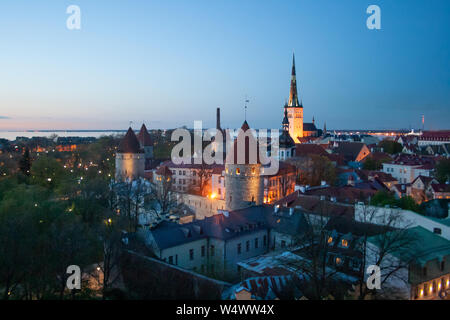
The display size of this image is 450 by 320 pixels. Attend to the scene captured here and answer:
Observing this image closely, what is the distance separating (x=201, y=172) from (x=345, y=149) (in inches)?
1328

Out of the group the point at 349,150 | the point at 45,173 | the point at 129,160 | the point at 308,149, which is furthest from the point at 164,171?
the point at 349,150

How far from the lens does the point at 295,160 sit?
4519cm

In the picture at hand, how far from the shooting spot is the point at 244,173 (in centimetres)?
2503

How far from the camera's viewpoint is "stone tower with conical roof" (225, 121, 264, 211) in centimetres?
2500

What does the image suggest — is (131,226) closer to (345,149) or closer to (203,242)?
(203,242)

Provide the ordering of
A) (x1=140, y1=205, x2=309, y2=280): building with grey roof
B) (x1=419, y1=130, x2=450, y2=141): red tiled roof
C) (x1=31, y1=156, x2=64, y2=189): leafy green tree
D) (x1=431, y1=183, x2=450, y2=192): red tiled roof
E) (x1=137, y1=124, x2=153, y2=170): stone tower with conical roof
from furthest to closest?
1. (x1=419, y1=130, x2=450, y2=141): red tiled roof
2. (x1=137, y1=124, x2=153, y2=170): stone tower with conical roof
3. (x1=31, y1=156, x2=64, y2=189): leafy green tree
4. (x1=431, y1=183, x2=450, y2=192): red tiled roof
5. (x1=140, y1=205, x2=309, y2=280): building with grey roof

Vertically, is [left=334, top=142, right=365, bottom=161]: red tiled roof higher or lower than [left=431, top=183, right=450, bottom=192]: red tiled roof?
higher

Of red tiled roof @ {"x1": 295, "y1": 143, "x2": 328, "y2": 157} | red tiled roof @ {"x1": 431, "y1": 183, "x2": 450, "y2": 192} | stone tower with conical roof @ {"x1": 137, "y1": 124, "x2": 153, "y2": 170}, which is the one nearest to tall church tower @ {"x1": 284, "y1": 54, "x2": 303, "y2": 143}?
red tiled roof @ {"x1": 295, "y1": 143, "x2": 328, "y2": 157}

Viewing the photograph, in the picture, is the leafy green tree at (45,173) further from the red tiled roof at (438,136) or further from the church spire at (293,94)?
the red tiled roof at (438,136)

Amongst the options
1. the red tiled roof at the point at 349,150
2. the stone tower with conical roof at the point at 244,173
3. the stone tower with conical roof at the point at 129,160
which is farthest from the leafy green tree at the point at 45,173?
the red tiled roof at the point at 349,150

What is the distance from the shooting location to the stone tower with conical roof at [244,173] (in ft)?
82.0

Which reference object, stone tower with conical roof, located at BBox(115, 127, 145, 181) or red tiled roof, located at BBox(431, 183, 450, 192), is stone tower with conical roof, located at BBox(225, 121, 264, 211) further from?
stone tower with conical roof, located at BBox(115, 127, 145, 181)
